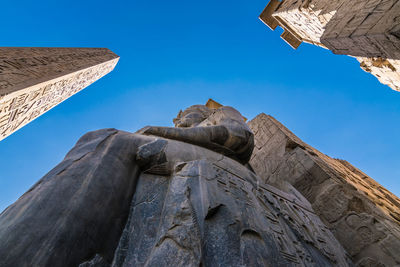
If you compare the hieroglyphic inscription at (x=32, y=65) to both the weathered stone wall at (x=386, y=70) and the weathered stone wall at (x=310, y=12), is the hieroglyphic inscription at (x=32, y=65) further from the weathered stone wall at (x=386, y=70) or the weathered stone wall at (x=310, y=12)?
the weathered stone wall at (x=386, y=70)

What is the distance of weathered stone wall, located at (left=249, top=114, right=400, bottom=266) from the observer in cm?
266

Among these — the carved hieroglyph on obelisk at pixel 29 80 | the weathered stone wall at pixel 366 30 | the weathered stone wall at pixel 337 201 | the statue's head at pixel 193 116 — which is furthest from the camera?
the carved hieroglyph on obelisk at pixel 29 80

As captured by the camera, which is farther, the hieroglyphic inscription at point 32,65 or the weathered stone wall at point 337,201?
the hieroglyphic inscription at point 32,65

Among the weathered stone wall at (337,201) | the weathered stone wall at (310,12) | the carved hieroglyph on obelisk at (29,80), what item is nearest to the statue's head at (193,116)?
the weathered stone wall at (337,201)

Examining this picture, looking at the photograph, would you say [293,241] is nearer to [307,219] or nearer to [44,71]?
[307,219]

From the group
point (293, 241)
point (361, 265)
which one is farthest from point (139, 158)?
point (361, 265)

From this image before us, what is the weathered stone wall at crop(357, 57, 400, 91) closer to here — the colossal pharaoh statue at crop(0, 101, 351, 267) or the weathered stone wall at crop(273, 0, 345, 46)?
the weathered stone wall at crop(273, 0, 345, 46)

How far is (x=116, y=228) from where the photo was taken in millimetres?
1533

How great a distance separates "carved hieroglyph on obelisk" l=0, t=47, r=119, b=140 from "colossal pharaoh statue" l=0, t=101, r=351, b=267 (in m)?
4.77

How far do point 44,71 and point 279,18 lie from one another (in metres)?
9.04

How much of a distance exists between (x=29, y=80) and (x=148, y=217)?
6.62m

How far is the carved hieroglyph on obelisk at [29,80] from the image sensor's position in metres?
5.43

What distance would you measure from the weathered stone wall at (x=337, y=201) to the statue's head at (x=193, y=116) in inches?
65.1

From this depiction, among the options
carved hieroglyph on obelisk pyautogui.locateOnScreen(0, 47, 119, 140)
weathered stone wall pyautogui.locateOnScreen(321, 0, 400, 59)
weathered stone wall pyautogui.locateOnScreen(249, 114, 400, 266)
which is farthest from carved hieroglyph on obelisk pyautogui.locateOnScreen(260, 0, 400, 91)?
carved hieroglyph on obelisk pyautogui.locateOnScreen(0, 47, 119, 140)
